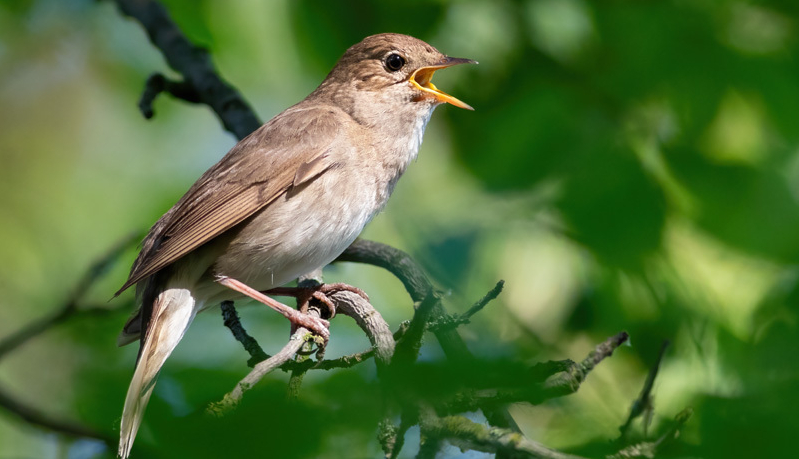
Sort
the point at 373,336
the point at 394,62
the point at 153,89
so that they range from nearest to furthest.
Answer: the point at 373,336
the point at 394,62
the point at 153,89

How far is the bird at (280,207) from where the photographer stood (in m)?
3.58

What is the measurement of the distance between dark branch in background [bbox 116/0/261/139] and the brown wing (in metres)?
0.64

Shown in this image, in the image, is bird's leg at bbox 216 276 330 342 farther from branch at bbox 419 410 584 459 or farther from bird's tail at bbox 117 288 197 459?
branch at bbox 419 410 584 459

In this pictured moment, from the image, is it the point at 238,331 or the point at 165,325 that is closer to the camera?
the point at 165,325

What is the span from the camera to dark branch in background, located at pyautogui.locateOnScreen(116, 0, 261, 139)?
15.2 ft

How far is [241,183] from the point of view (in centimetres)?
376

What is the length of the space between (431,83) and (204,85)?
55.3 inches

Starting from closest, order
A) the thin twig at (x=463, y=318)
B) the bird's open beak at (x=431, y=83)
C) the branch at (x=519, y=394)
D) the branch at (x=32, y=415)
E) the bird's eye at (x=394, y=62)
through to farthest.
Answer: the branch at (x=519, y=394), the thin twig at (x=463, y=318), the branch at (x=32, y=415), the bird's open beak at (x=431, y=83), the bird's eye at (x=394, y=62)

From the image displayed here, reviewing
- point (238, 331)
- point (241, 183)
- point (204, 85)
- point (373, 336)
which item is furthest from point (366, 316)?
point (204, 85)

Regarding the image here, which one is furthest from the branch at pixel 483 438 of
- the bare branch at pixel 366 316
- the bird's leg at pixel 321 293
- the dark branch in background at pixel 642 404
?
the bird's leg at pixel 321 293

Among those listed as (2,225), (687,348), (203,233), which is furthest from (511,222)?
(2,225)

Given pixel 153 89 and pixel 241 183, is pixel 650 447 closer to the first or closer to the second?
pixel 241 183

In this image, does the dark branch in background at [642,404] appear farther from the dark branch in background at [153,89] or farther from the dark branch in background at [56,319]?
the dark branch in background at [153,89]

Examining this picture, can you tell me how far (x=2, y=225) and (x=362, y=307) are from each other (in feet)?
10.4
